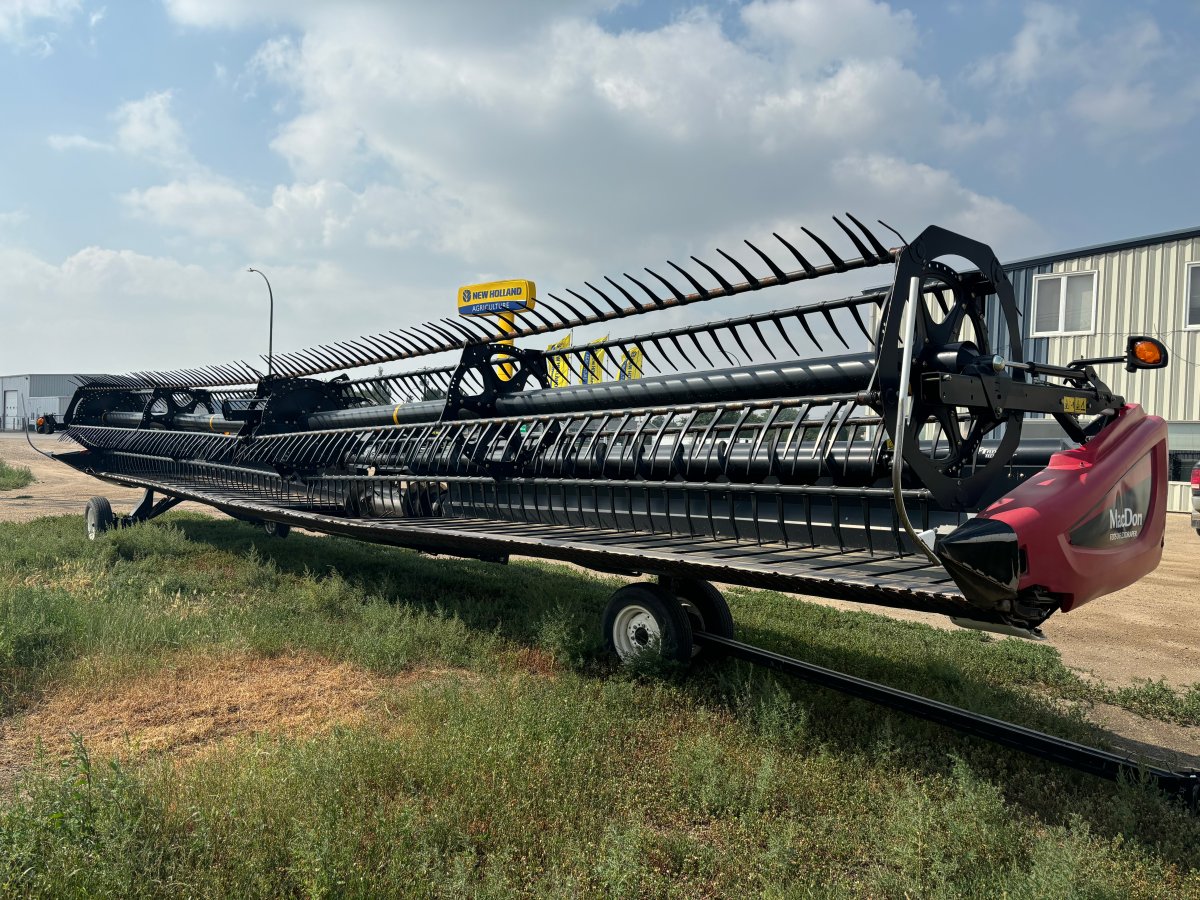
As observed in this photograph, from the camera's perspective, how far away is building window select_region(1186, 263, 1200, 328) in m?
16.4

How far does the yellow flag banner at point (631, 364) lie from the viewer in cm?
617

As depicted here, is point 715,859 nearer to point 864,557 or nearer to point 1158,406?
point 864,557

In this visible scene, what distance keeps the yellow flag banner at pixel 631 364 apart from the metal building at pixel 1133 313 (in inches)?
519

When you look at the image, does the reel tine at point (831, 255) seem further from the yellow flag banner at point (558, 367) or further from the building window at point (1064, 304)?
the building window at point (1064, 304)

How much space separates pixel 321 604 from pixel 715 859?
5123 millimetres

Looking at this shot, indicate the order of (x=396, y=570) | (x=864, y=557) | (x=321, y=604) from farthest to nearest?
(x=396, y=570) → (x=321, y=604) → (x=864, y=557)

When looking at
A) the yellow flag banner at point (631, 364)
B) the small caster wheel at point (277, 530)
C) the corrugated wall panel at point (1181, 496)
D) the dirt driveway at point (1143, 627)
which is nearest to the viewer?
the yellow flag banner at point (631, 364)

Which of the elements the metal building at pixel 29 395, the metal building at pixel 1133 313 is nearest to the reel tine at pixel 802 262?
the metal building at pixel 1133 313

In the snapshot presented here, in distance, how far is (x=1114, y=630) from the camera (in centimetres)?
772

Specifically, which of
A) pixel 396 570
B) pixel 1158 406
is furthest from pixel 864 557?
pixel 1158 406

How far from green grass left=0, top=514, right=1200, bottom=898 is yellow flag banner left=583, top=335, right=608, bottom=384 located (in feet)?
6.82

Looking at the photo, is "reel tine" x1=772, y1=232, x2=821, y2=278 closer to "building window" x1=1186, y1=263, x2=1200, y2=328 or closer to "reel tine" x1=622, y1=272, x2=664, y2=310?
"reel tine" x1=622, y1=272, x2=664, y2=310

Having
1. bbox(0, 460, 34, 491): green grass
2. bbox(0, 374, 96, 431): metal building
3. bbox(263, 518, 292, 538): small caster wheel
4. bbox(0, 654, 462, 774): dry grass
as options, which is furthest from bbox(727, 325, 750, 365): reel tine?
bbox(0, 374, 96, 431): metal building

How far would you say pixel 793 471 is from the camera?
470cm
